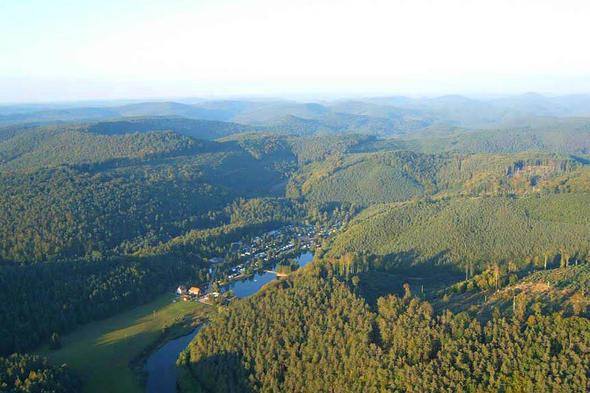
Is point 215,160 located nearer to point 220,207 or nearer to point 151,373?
point 220,207

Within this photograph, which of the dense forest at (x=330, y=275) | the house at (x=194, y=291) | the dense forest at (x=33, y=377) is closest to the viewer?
the dense forest at (x=330, y=275)

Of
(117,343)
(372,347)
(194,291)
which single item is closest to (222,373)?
(372,347)

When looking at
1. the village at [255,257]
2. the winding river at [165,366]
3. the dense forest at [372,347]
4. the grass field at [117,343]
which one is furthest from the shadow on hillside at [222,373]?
the village at [255,257]

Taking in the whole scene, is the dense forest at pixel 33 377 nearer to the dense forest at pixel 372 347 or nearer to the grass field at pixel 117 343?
the grass field at pixel 117 343

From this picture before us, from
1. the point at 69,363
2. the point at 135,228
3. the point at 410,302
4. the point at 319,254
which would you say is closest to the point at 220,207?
the point at 135,228

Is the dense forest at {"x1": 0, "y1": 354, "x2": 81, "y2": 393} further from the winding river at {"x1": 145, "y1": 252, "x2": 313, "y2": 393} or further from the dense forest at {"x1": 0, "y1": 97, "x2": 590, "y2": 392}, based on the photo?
the winding river at {"x1": 145, "y1": 252, "x2": 313, "y2": 393}

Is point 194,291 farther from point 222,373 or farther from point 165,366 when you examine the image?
point 222,373
